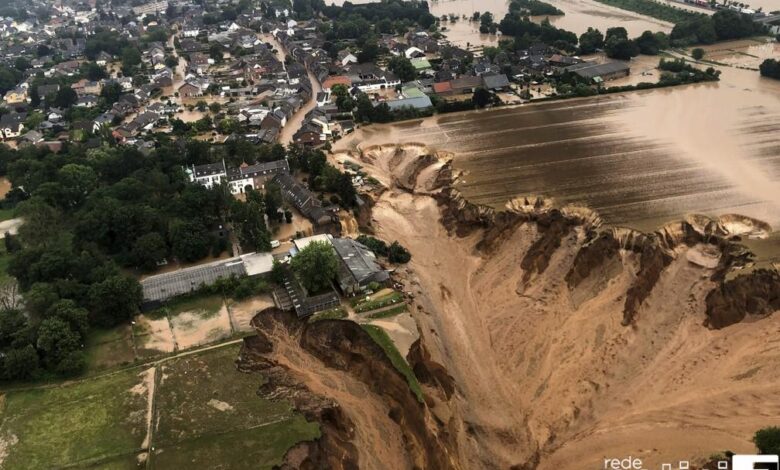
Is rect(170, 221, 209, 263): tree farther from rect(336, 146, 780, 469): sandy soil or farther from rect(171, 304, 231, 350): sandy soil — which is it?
rect(336, 146, 780, 469): sandy soil

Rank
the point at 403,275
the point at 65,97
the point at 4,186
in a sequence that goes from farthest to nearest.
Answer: the point at 65,97
the point at 4,186
the point at 403,275

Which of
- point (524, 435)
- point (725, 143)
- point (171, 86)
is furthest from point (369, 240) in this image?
point (171, 86)

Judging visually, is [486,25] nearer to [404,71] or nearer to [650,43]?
[650,43]

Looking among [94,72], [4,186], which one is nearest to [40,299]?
[4,186]

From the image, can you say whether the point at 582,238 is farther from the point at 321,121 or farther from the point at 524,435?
Result: the point at 321,121

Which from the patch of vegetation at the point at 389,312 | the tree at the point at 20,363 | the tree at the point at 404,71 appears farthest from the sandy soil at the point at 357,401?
the tree at the point at 404,71
